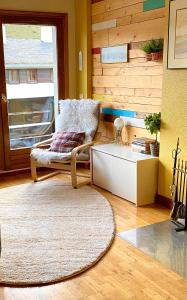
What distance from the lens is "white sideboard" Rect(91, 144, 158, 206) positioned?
3547 mm

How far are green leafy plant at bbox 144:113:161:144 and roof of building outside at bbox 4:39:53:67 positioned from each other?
1.97 m

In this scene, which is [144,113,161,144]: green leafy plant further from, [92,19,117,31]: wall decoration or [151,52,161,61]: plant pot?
[92,19,117,31]: wall decoration

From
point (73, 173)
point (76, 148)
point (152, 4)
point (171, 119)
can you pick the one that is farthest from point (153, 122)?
point (152, 4)

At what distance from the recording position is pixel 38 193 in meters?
3.94

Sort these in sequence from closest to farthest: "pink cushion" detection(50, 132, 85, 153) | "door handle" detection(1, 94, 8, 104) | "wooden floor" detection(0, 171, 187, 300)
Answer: "wooden floor" detection(0, 171, 187, 300) < "pink cushion" detection(50, 132, 85, 153) < "door handle" detection(1, 94, 8, 104)

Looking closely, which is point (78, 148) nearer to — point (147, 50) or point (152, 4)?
point (147, 50)

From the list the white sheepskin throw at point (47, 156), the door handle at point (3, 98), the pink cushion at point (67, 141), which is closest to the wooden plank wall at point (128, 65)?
the pink cushion at point (67, 141)

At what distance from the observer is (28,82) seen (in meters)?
4.79

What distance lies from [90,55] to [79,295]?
3307mm

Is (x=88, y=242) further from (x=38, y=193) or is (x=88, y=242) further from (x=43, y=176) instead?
(x=43, y=176)

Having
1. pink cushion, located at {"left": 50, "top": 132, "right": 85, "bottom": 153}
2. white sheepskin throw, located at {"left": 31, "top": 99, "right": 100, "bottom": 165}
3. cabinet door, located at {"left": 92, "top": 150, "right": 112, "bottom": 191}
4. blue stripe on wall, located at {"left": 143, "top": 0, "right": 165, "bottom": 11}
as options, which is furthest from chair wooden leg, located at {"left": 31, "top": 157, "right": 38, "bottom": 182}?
blue stripe on wall, located at {"left": 143, "top": 0, "right": 165, "bottom": 11}

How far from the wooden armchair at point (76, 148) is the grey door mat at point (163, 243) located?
1237 millimetres

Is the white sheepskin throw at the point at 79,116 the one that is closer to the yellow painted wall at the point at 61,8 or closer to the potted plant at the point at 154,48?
the yellow painted wall at the point at 61,8

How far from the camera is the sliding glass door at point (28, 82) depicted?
456 centimetres
